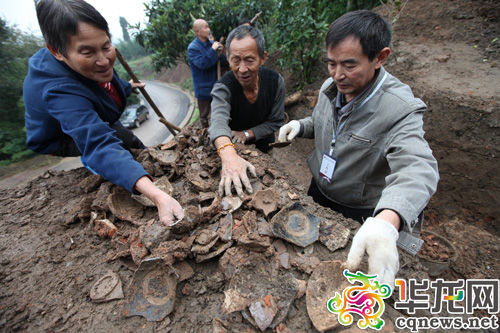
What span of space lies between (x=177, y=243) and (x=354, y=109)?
1.43 m

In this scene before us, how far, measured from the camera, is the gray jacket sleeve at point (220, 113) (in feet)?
Result: 6.65

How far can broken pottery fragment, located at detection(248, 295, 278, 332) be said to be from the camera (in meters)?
1.01

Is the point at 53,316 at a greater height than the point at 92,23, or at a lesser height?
lesser

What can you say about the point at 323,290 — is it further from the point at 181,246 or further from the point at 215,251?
the point at 181,246

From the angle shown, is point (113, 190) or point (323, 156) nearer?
point (113, 190)

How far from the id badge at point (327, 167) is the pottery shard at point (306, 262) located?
30.1 inches

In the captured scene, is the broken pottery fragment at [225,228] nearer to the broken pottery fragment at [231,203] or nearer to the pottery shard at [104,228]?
the broken pottery fragment at [231,203]

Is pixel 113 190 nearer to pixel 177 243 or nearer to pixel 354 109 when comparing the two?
pixel 177 243

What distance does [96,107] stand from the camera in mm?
1652

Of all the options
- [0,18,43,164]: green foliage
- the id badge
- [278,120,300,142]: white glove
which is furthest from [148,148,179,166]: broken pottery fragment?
[0,18,43,164]: green foliage

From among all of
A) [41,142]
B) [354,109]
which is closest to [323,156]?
[354,109]

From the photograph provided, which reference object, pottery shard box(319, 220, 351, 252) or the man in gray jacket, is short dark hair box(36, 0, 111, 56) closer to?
the man in gray jacket

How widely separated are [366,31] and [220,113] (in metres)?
1.32

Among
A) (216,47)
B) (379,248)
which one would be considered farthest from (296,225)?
(216,47)
